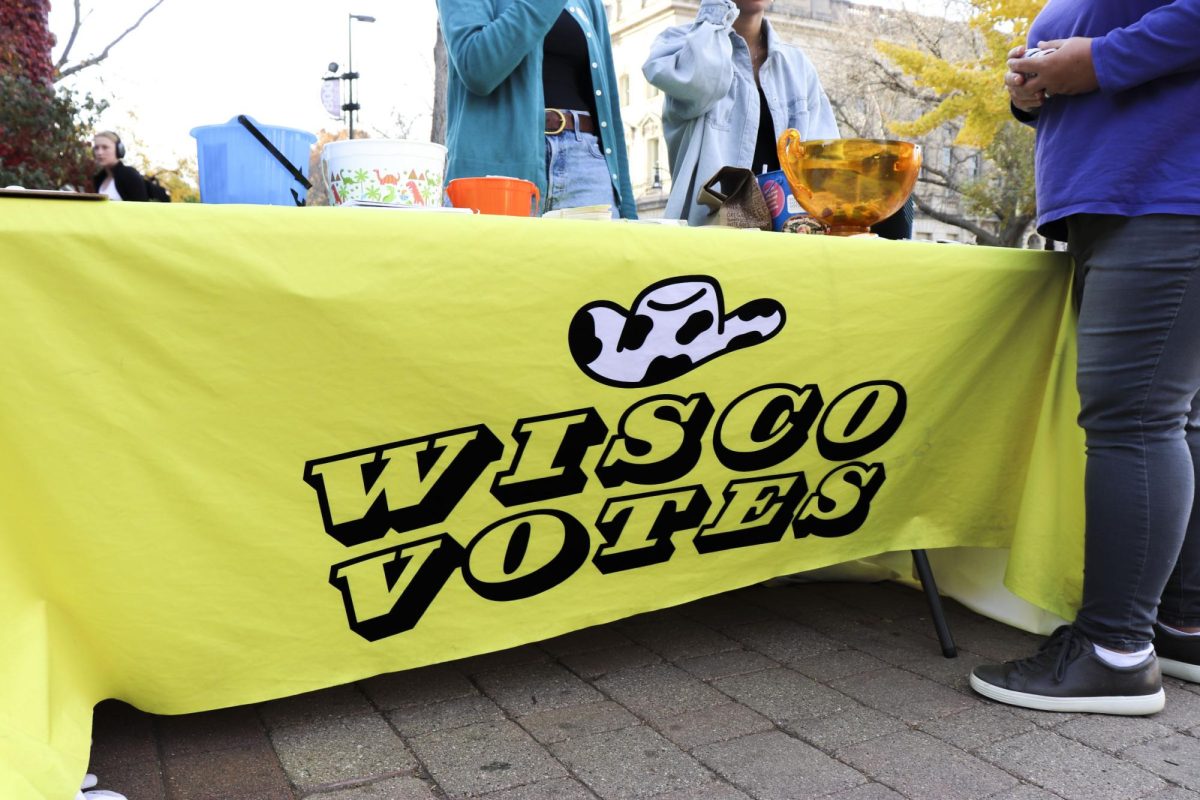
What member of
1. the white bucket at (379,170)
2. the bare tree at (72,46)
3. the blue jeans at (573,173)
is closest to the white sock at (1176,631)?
the blue jeans at (573,173)

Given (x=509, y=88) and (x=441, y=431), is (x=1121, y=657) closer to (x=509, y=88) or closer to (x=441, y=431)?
(x=441, y=431)

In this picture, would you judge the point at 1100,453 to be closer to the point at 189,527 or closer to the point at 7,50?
the point at 189,527

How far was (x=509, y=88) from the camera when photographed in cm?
224

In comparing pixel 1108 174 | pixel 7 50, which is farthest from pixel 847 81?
pixel 1108 174

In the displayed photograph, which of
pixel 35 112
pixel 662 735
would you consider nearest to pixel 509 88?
pixel 662 735

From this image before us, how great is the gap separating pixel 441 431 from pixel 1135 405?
1241 millimetres

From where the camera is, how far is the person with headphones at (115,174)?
4959 millimetres

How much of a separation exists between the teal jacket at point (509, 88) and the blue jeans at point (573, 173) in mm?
50

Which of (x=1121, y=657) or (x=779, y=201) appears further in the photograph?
(x=779, y=201)

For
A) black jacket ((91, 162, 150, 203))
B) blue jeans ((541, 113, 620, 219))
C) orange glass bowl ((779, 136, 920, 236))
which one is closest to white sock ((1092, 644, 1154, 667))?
orange glass bowl ((779, 136, 920, 236))

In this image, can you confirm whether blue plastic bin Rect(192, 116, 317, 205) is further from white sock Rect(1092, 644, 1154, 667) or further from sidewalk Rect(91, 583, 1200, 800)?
white sock Rect(1092, 644, 1154, 667)

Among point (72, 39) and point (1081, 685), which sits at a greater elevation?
point (72, 39)

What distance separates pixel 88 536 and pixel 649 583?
94 cm

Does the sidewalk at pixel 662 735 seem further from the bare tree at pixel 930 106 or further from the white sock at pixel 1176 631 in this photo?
the bare tree at pixel 930 106
